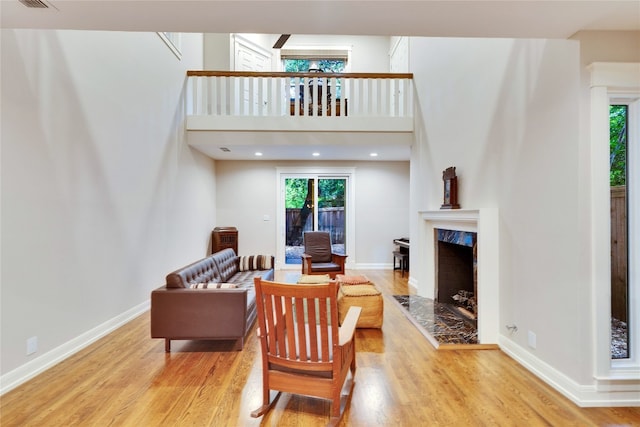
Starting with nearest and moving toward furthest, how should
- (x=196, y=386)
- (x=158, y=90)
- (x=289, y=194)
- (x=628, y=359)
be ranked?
(x=628, y=359)
(x=196, y=386)
(x=158, y=90)
(x=289, y=194)

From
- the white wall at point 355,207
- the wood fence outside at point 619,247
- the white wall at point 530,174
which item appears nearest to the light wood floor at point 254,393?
the white wall at point 530,174

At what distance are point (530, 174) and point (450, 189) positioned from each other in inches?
52.7

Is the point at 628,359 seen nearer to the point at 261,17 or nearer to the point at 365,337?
the point at 365,337

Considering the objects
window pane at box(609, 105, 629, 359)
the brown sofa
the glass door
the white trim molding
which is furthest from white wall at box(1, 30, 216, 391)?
window pane at box(609, 105, 629, 359)

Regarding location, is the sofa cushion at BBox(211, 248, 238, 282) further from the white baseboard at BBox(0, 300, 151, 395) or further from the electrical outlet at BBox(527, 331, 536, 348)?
the electrical outlet at BBox(527, 331, 536, 348)

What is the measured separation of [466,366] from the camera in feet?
8.46

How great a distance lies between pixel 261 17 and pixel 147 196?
3.09 metres

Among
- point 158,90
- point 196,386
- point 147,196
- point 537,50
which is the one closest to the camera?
point 196,386

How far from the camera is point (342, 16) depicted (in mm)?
1879

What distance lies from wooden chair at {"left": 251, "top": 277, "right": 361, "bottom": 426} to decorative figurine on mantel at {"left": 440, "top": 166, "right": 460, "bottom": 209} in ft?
8.24

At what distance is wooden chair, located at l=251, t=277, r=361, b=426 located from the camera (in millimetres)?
1815

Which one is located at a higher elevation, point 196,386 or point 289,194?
point 289,194

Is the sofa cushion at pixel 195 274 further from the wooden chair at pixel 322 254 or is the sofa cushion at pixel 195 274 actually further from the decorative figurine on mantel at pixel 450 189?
the decorative figurine on mantel at pixel 450 189

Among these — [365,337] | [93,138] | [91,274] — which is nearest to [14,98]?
[93,138]
